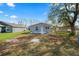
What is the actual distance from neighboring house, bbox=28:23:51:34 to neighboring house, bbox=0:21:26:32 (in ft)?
0.35

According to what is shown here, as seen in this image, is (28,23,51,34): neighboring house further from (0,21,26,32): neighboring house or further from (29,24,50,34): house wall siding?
(0,21,26,32): neighboring house

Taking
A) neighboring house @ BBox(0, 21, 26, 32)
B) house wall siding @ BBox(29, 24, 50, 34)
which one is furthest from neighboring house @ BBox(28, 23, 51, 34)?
neighboring house @ BBox(0, 21, 26, 32)

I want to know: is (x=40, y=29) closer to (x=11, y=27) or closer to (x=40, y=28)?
(x=40, y=28)

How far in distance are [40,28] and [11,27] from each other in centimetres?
35

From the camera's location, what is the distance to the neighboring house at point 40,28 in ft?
9.78

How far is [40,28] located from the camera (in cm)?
300

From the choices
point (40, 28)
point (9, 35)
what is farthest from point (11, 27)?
point (40, 28)

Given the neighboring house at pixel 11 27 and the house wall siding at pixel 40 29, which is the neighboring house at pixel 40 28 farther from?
the neighboring house at pixel 11 27

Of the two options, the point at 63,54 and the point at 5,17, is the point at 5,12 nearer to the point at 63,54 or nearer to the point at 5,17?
the point at 5,17

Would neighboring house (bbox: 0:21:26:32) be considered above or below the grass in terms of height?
above

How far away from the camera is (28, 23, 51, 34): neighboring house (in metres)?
2.98

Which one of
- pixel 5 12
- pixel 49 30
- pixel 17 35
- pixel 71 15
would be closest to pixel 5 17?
pixel 5 12

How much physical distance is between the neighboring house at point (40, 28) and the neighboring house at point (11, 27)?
0.35 ft

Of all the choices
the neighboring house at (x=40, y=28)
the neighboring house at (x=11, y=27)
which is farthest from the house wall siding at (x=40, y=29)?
the neighboring house at (x=11, y=27)
